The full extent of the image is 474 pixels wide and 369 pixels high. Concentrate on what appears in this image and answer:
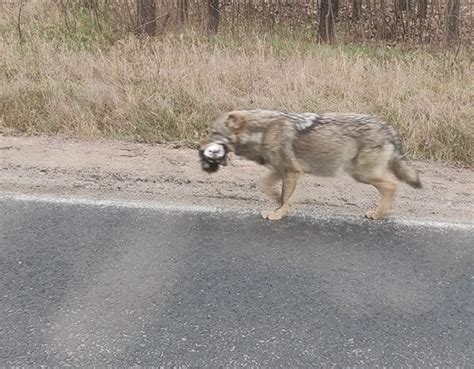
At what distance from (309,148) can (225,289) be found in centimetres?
175

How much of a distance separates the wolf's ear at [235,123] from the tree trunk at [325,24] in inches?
267

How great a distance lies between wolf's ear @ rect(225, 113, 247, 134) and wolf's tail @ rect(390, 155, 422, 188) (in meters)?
1.40

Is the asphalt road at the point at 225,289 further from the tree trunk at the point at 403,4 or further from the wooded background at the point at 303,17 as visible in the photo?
the tree trunk at the point at 403,4

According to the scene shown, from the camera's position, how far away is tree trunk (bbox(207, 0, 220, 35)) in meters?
10.5

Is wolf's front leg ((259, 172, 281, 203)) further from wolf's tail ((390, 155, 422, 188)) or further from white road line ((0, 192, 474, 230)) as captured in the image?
wolf's tail ((390, 155, 422, 188))

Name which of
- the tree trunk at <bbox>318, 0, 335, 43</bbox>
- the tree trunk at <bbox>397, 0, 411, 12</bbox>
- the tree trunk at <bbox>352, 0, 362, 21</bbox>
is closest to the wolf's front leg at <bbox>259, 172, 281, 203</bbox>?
the tree trunk at <bbox>318, 0, 335, 43</bbox>

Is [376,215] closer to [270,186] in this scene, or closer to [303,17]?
[270,186]

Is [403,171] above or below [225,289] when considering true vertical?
above

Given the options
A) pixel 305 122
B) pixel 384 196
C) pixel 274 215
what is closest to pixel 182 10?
pixel 305 122

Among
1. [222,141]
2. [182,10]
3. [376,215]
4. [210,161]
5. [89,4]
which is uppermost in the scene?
[89,4]

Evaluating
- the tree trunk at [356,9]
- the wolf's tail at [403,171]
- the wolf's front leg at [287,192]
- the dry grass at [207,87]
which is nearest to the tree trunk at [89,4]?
the dry grass at [207,87]

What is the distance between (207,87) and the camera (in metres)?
7.57

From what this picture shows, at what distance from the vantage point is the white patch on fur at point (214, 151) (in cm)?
460

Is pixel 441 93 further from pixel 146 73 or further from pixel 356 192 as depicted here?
pixel 146 73
